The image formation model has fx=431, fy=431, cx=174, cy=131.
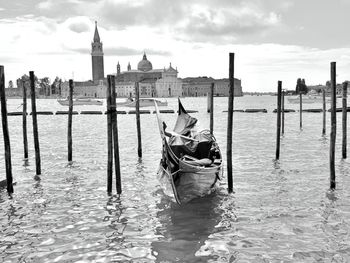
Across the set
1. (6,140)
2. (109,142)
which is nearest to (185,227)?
(109,142)

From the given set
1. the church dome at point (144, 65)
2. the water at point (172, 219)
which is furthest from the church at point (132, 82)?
→ the water at point (172, 219)

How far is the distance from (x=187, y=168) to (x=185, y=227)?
1.60 meters

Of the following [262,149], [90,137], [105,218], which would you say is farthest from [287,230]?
[90,137]

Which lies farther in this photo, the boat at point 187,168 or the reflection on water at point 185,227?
the boat at point 187,168

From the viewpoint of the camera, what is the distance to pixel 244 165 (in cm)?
1547

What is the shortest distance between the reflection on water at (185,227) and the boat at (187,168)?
273mm

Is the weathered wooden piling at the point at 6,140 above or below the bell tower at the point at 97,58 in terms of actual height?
below

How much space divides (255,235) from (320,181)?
5.10 meters

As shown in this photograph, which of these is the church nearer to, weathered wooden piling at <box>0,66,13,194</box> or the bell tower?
the bell tower

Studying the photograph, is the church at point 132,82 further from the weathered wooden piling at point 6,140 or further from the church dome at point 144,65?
the weathered wooden piling at point 6,140

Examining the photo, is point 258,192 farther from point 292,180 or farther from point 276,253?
point 276,253

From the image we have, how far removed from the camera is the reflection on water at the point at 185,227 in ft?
23.5

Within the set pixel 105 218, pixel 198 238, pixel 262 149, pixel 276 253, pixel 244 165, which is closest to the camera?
pixel 276 253

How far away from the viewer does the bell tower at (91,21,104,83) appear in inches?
7121
